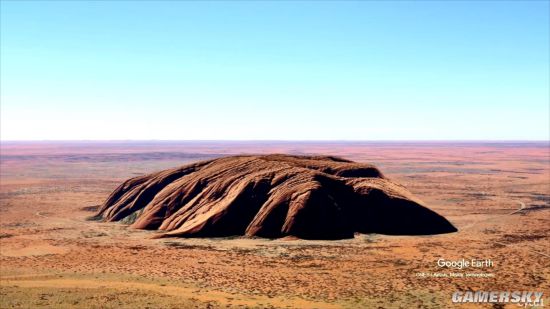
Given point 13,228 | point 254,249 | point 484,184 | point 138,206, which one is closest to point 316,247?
point 254,249

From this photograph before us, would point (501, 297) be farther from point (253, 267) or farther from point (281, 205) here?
point (281, 205)

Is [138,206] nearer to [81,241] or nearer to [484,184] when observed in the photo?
[81,241]

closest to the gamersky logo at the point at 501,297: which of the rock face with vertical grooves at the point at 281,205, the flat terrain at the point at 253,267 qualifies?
the flat terrain at the point at 253,267

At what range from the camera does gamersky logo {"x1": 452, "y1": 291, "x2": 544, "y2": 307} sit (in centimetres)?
2308

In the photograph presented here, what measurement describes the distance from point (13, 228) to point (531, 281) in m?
43.8

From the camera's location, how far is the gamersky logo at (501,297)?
75.7 feet

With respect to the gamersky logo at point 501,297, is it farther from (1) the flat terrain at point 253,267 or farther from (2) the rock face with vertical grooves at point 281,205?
(2) the rock face with vertical grooves at point 281,205

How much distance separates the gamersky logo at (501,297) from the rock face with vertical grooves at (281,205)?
551 inches

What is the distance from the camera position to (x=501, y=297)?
78.1 ft

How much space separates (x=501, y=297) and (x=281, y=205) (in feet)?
61.3

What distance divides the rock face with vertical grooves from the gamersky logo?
13984 mm

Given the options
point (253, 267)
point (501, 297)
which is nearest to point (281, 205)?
point (253, 267)

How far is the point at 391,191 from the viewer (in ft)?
140

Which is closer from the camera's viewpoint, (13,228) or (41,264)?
(41,264)
